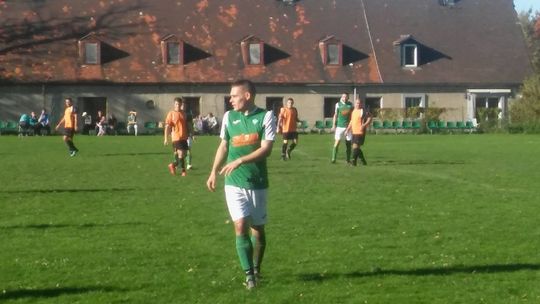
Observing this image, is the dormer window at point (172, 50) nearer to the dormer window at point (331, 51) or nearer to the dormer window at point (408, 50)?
the dormer window at point (331, 51)

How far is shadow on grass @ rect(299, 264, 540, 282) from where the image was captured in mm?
10906

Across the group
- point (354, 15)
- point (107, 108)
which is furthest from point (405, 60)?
point (107, 108)

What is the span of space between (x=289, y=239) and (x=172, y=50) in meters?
52.9

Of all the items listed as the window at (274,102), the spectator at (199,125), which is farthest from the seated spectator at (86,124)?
the window at (274,102)

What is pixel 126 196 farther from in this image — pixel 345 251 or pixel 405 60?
pixel 405 60

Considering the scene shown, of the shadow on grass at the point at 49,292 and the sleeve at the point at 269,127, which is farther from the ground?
the sleeve at the point at 269,127

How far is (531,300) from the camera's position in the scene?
965cm

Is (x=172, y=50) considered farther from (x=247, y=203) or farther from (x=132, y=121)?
(x=247, y=203)

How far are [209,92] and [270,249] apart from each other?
52976 millimetres

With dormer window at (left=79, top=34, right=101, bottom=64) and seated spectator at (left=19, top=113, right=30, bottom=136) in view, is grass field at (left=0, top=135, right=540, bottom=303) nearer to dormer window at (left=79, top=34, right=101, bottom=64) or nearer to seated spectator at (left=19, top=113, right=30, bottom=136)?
seated spectator at (left=19, top=113, right=30, bottom=136)

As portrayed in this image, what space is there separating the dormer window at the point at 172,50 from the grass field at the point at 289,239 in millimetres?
39831

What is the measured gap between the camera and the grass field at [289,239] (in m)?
10.2

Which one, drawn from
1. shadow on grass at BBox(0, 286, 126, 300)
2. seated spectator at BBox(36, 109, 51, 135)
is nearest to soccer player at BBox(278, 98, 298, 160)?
shadow on grass at BBox(0, 286, 126, 300)

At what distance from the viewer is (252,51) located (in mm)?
66750
